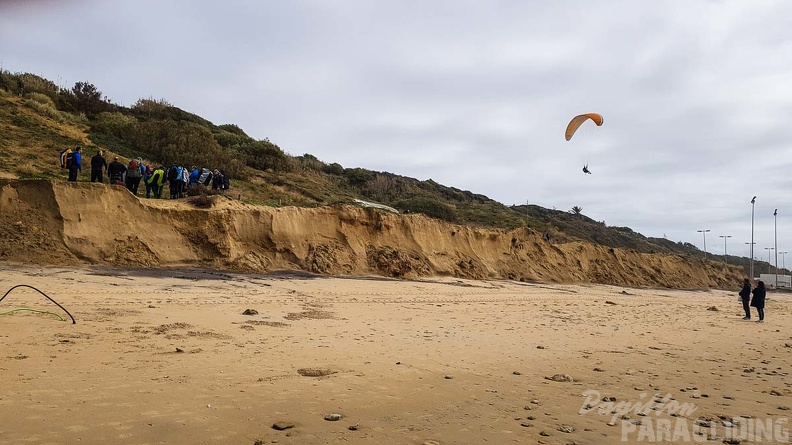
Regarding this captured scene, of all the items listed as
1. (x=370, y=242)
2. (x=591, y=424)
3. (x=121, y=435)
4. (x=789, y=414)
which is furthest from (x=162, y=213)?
(x=789, y=414)

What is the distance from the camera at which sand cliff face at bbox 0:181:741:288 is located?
15008mm

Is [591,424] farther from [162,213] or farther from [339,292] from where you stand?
[162,213]

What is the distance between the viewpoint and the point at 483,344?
28.6 feet

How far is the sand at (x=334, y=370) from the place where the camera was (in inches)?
169

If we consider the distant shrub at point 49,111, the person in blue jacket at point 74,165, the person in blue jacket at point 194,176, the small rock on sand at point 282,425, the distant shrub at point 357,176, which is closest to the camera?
the small rock on sand at point 282,425

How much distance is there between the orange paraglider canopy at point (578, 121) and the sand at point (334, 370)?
966 cm

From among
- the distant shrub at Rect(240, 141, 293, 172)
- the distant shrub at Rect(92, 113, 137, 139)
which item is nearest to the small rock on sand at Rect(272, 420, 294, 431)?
the distant shrub at Rect(92, 113, 137, 139)

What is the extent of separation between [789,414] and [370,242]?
692 inches

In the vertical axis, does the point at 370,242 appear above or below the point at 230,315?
above

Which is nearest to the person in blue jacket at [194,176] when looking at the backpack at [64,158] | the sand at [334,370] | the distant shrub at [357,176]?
the backpack at [64,158]

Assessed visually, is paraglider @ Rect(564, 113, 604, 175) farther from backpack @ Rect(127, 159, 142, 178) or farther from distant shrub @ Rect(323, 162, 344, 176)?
distant shrub @ Rect(323, 162, 344, 176)

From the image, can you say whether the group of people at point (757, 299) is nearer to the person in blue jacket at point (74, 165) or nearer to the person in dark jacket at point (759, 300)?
the person in dark jacket at point (759, 300)

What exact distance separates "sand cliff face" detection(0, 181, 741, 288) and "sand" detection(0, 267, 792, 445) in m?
2.51

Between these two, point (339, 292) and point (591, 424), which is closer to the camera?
point (591, 424)
